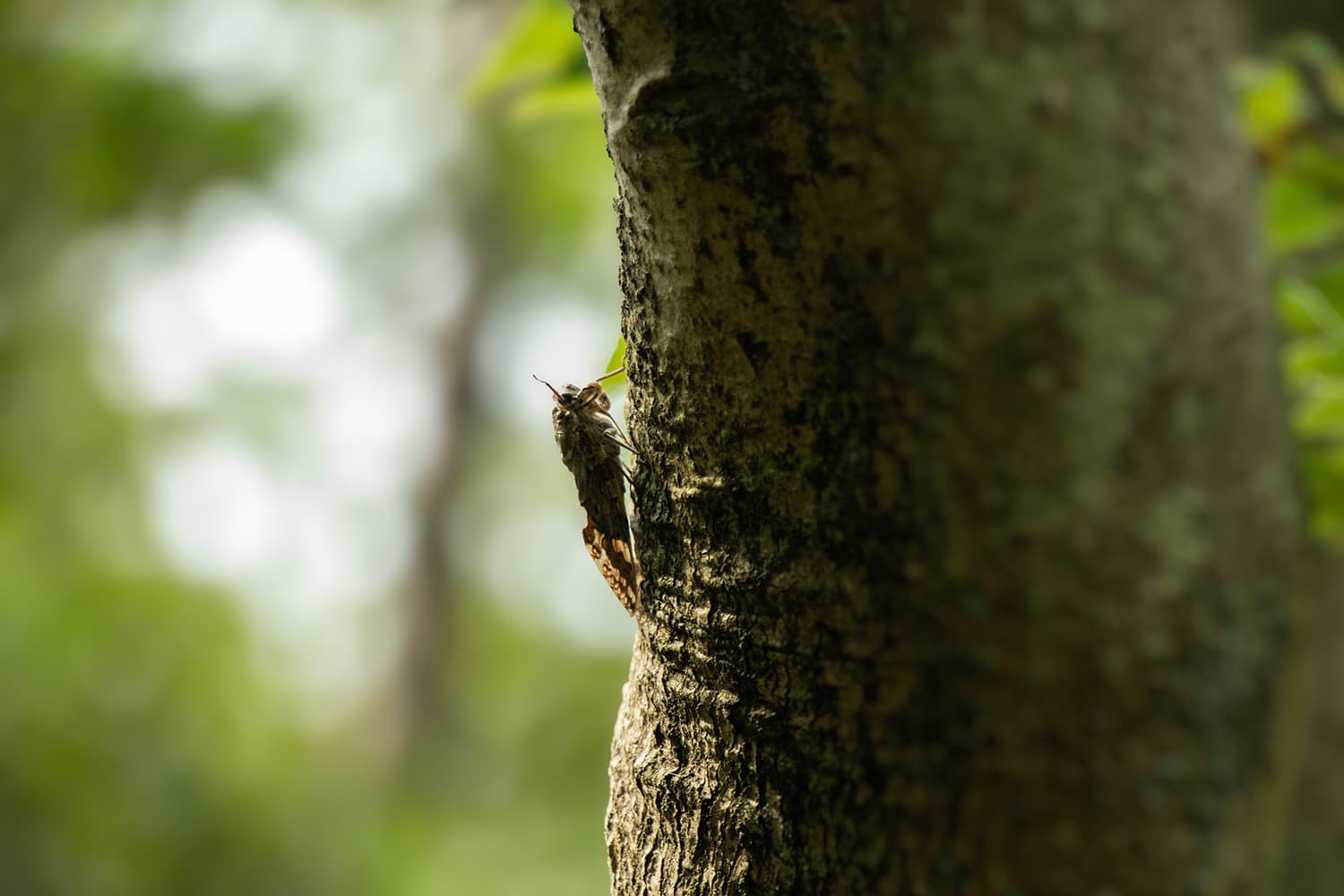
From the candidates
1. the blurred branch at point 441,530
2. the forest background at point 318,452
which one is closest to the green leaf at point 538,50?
the forest background at point 318,452

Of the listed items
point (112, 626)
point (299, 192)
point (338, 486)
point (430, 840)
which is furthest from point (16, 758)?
point (338, 486)

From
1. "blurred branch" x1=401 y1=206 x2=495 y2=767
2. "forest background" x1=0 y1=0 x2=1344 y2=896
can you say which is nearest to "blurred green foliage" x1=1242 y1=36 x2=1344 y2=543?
"forest background" x1=0 y1=0 x2=1344 y2=896

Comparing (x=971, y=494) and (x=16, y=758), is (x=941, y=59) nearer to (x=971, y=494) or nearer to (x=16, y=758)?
(x=971, y=494)

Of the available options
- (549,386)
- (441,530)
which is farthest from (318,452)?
(549,386)

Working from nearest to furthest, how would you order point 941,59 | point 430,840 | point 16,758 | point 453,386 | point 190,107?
point 941,59 → point 190,107 → point 16,758 → point 430,840 → point 453,386

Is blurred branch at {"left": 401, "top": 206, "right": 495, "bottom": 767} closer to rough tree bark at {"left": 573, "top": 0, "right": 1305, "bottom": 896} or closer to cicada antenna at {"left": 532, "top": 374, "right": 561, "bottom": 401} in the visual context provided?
cicada antenna at {"left": 532, "top": 374, "right": 561, "bottom": 401}

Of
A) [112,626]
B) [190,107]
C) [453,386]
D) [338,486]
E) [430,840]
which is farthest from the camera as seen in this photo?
[338,486]

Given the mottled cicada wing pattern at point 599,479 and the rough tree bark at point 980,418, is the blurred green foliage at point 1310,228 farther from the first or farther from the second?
the mottled cicada wing pattern at point 599,479

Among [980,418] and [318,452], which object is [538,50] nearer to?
[980,418]

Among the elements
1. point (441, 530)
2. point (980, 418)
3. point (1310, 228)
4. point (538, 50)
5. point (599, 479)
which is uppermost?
point (441, 530)
